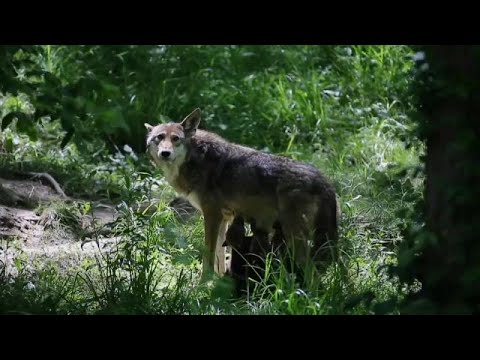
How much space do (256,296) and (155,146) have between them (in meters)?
2.58

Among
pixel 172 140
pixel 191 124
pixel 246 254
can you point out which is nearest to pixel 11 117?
pixel 246 254

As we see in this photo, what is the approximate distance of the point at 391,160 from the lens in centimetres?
1138

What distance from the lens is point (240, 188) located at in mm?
8789

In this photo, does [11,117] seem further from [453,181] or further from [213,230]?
[213,230]

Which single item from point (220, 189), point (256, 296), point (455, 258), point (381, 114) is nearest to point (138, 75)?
point (381, 114)

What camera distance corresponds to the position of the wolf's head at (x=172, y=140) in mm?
9129

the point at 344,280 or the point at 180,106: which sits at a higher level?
the point at 180,106

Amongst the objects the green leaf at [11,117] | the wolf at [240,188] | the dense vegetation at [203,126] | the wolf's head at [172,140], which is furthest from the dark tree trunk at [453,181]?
the wolf's head at [172,140]

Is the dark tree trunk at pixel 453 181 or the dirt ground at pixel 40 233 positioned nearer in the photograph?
the dark tree trunk at pixel 453 181

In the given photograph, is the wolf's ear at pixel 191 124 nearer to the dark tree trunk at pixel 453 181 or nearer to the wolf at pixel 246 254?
the wolf at pixel 246 254

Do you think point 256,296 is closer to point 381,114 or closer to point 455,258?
point 455,258

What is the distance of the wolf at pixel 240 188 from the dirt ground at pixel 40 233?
3.01 feet

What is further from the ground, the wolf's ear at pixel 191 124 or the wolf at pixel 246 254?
the wolf's ear at pixel 191 124

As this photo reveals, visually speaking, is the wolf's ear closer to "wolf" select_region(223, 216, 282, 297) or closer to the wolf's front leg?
the wolf's front leg
